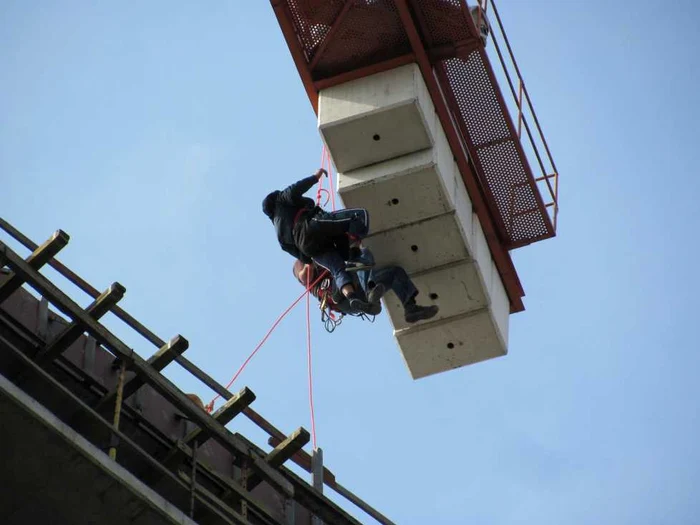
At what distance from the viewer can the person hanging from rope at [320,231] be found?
648 inches

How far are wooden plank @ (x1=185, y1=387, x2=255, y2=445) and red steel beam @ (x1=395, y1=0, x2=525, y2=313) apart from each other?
4486mm

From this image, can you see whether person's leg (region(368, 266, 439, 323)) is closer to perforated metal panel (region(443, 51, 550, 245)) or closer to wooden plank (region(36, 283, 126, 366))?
perforated metal panel (region(443, 51, 550, 245))

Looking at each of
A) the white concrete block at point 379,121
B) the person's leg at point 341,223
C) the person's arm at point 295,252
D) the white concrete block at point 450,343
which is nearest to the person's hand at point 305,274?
the person's arm at point 295,252

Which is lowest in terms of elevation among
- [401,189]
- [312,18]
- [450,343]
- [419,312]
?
[450,343]

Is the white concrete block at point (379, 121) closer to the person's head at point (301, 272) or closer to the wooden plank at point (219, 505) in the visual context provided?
the person's head at point (301, 272)

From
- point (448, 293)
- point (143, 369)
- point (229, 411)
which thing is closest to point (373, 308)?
point (448, 293)

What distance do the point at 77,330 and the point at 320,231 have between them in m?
4.02

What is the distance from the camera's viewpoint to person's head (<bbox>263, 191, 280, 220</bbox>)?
17062mm

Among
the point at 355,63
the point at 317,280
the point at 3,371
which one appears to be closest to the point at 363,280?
the point at 317,280

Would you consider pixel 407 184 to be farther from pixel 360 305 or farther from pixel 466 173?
pixel 360 305

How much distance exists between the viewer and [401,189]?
1683 centimetres

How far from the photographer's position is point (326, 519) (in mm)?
14703

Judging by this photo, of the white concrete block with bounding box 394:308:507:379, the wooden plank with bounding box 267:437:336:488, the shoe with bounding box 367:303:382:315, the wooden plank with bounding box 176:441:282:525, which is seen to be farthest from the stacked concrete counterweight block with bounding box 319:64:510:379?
the wooden plank with bounding box 176:441:282:525

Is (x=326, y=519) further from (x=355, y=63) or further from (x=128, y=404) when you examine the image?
(x=355, y=63)
